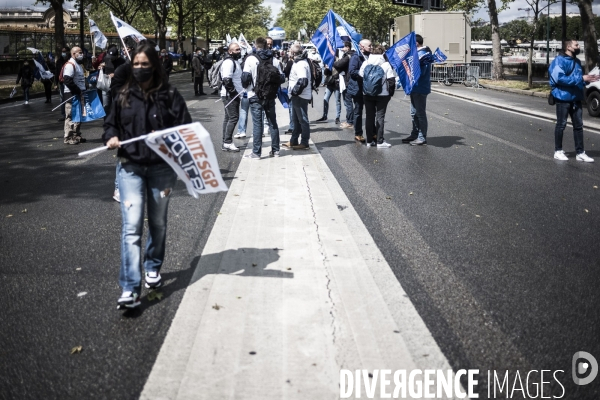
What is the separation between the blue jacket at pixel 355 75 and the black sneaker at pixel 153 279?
28.8 feet

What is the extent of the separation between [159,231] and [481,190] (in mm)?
5115

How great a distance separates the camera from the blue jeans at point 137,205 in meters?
4.89

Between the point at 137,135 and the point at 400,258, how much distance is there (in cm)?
247

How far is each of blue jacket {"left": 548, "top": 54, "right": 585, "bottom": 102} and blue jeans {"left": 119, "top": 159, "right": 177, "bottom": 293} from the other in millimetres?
7833

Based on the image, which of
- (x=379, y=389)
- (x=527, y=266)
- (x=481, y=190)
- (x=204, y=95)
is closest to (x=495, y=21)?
(x=204, y=95)

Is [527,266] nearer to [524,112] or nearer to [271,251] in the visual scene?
[271,251]

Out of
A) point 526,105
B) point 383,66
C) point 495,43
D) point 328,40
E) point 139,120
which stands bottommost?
point 526,105

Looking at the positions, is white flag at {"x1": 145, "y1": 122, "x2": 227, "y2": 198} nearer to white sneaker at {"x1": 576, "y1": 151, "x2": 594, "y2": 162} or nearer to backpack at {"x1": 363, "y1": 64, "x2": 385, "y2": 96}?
backpack at {"x1": 363, "y1": 64, "x2": 385, "y2": 96}

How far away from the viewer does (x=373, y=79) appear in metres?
12.4

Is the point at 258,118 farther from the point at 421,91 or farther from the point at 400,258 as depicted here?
the point at 400,258

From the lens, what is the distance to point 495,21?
37.1 metres

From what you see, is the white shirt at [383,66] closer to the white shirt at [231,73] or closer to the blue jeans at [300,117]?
the blue jeans at [300,117]

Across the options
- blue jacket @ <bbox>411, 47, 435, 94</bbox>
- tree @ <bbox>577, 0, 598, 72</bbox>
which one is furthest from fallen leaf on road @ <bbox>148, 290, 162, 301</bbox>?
tree @ <bbox>577, 0, 598, 72</bbox>

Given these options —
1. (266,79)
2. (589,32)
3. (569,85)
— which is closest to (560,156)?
(569,85)
